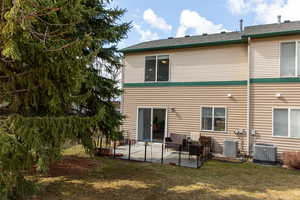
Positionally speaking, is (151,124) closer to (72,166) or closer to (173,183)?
(72,166)

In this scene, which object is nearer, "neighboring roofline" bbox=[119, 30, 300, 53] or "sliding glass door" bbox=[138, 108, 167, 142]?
"neighboring roofline" bbox=[119, 30, 300, 53]

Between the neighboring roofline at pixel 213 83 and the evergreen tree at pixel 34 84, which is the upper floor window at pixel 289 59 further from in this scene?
the evergreen tree at pixel 34 84

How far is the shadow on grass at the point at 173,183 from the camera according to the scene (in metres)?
4.86

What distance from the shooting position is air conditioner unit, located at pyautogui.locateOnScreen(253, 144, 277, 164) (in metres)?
8.06

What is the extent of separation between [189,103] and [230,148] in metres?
2.92

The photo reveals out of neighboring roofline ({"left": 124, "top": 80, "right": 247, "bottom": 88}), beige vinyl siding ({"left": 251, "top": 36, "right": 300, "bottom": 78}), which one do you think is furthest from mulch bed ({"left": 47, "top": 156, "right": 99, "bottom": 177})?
beige vinyl siding ({"left": 251, "top": 36, "right": 300, "bottom": 78})

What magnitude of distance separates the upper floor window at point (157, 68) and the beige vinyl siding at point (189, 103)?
0.63 metres

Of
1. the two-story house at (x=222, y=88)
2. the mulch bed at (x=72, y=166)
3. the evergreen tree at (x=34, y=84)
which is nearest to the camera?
the evergreen tree at (x=34, y=84)

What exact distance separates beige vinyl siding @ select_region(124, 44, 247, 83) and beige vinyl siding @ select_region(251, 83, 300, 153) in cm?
108

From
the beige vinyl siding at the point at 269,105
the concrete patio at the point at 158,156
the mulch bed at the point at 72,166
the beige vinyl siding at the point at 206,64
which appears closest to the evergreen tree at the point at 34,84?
the mulch bed at the point at 72,166

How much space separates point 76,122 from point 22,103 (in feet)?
3.46

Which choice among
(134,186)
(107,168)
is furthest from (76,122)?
(107,168)

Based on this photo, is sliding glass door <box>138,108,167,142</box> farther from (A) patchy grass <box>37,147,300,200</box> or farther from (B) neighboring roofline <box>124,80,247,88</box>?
Answer: (A) patchy grass <box>37,147,300,200</box>

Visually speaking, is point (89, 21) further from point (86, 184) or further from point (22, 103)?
point (86, 184)
